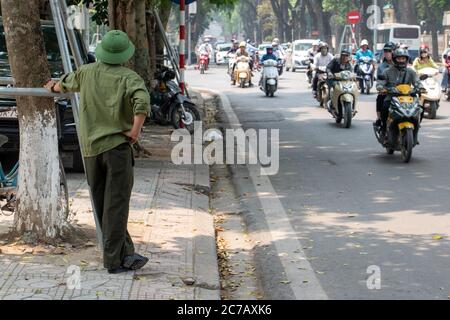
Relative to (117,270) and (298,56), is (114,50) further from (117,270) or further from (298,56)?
(298,56)

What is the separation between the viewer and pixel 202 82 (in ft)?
129

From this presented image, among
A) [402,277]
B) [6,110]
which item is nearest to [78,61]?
[402,277]

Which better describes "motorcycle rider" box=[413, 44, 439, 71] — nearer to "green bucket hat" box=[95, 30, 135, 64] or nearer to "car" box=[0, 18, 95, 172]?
"car" box=[0, 18, 95, 172]

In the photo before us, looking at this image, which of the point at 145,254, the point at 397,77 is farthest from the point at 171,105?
the point at 145,254

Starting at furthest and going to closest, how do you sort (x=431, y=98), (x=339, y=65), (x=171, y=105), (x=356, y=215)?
(x=431, y=98)
(x=339, y=65)
(x=171, y=105)
(x=356, y=215)

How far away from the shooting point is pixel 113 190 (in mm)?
6922

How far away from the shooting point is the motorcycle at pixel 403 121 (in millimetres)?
13711

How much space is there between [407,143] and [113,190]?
7497 millimetres

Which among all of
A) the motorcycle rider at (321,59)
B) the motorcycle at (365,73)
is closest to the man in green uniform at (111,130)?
the motorcycle rider at (321,59)

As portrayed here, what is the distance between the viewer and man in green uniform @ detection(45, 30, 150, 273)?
684 centimetres

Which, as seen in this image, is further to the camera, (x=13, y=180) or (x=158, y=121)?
(x=158, y=121)
